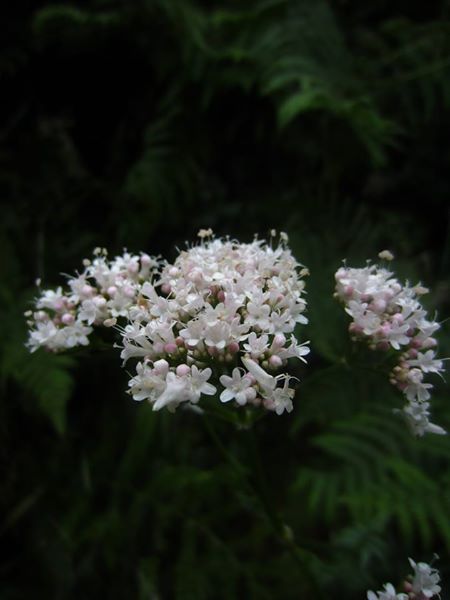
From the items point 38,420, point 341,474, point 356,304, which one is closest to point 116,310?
A: point 356,304

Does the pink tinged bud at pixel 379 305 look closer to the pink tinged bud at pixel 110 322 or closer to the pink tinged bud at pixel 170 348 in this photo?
the pink tinged bud at pixel 170 348

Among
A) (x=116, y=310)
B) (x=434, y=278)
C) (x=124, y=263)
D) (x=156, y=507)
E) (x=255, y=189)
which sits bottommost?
(x=156, y=507)

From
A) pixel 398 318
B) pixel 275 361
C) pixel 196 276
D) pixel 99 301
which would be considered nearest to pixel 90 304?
pixel 99 301

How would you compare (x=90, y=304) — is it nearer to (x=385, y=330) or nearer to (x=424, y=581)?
(x=385, y=330)

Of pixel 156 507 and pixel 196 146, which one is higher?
pixel 196 146

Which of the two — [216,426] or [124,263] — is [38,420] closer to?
[216,426]

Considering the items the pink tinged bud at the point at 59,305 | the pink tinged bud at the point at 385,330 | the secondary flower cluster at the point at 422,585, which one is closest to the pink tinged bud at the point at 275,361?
the pink tinged bud at the point at 385,330

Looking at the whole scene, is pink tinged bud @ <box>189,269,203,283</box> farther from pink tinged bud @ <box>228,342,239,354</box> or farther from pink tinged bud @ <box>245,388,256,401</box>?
pink tinged bud @ <box>245,388,256,401</box>

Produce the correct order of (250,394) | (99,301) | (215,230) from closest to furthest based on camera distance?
(250,394) < (99,301) < (215,230)
